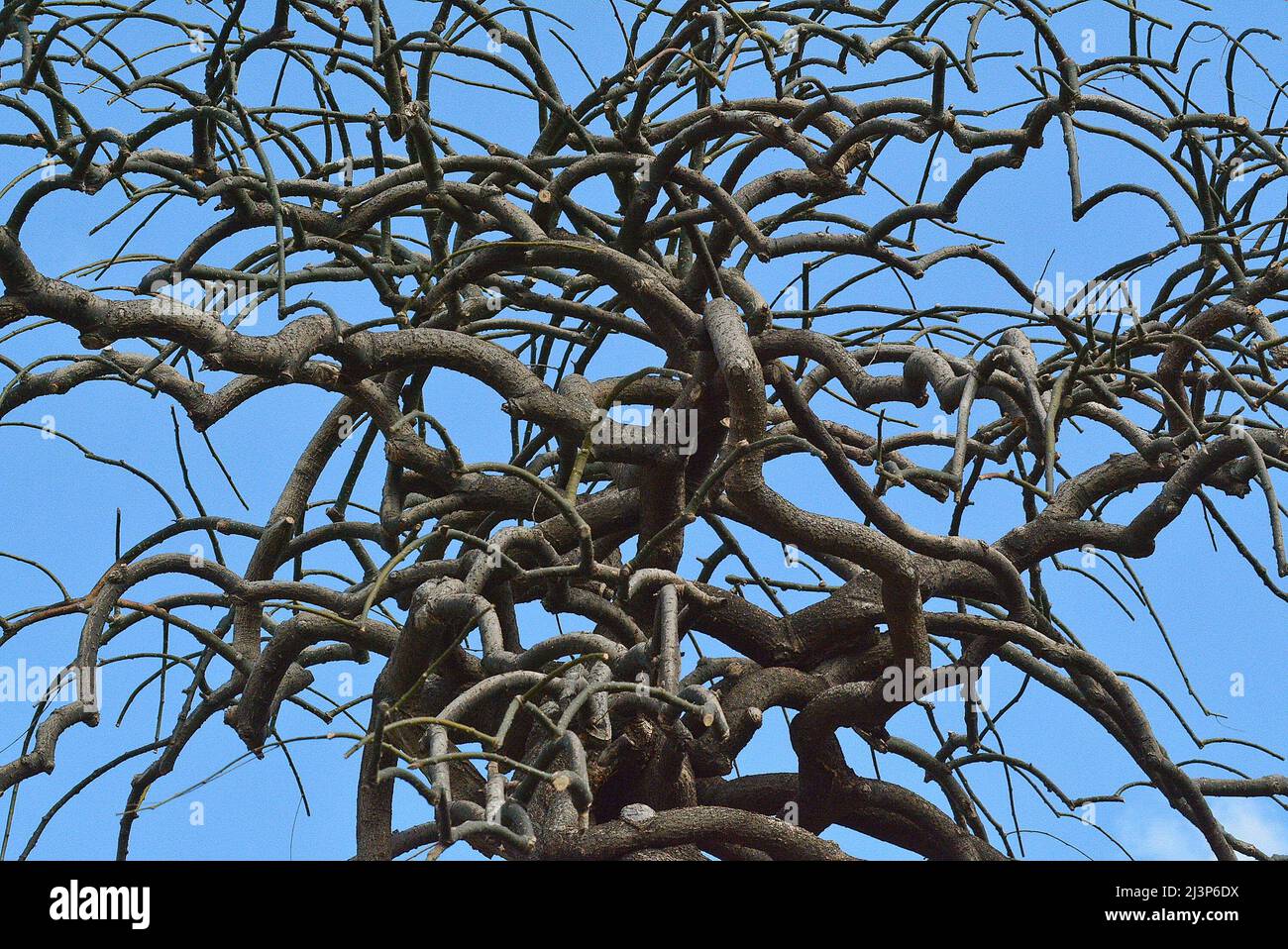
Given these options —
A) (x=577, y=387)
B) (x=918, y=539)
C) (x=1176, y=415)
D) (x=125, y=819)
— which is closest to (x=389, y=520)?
(x=577, y=387)

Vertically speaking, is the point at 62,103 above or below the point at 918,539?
above

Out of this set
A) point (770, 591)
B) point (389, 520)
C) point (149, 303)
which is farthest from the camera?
point (770, 591)

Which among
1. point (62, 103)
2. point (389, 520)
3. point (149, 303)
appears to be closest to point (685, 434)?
point (389, 520)

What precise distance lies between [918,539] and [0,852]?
2733 mm

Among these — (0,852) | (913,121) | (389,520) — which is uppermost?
(913,121)

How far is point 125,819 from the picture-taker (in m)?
4.71

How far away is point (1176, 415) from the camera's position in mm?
4711
